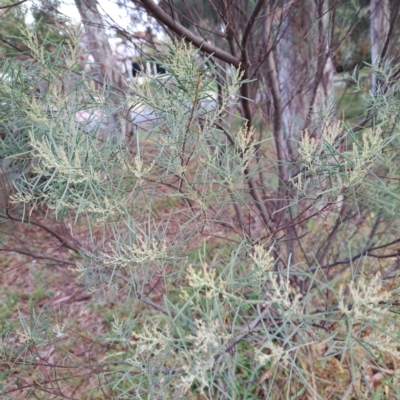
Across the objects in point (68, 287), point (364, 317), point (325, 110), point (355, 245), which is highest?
point (325, 110)

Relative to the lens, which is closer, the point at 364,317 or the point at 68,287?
the point at 364,317

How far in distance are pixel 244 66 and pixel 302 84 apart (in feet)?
3.18

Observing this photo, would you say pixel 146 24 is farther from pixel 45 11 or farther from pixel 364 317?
pixel 364 317

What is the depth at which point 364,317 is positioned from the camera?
1.82 feet

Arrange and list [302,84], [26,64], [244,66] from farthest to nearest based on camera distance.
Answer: [302,84] < [244,66] < [26,64]

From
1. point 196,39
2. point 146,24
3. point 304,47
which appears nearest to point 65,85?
point 196,39

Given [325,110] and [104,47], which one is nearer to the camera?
[325,110]

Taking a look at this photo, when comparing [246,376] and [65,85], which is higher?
[65,85]

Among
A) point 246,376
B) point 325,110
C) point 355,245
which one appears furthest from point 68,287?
point 325,110

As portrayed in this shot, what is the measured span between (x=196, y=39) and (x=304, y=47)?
1.41 metres

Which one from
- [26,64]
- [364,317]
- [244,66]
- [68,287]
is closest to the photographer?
[364,317]

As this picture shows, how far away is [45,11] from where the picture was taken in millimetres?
1736

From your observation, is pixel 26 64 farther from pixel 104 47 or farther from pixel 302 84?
pixel 104 47

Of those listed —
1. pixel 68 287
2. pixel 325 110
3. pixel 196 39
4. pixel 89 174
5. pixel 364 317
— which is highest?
pixel 196 39
